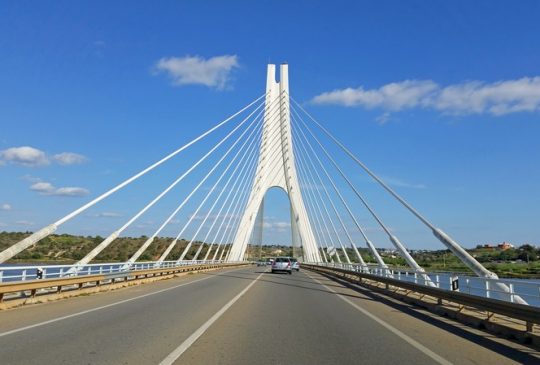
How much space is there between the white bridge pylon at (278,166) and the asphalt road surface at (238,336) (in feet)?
151

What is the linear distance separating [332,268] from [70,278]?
30691 mm

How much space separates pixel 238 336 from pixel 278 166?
5799cm

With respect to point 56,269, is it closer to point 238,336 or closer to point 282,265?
point 238,336

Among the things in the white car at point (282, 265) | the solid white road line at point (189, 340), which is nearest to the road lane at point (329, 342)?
the solid white road line at point (189, 340)

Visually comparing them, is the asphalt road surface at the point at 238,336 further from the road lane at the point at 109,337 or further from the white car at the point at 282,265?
the white car at the point at 282,265

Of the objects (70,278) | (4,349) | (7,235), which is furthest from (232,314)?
(7,235)

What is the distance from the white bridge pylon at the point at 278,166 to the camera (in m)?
62.6

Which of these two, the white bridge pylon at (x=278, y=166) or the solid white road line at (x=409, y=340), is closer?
the solid white road line at (x=409, y=340)

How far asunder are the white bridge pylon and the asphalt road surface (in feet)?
151

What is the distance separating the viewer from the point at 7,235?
2552 inches

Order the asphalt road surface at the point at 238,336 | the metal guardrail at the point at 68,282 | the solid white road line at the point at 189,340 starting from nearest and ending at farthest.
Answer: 1. the solid white road line at the point at 189,340
2. the asphalt road surface at the point at 238,336
3. the metal guardrail at the point at 68,282

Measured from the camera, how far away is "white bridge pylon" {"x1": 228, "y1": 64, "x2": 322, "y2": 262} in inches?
2464

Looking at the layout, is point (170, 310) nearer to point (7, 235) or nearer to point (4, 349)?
point (4, 349)

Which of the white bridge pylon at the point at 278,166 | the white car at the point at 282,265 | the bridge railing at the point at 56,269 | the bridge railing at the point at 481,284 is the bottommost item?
the bridge railing at the point at 481,284
